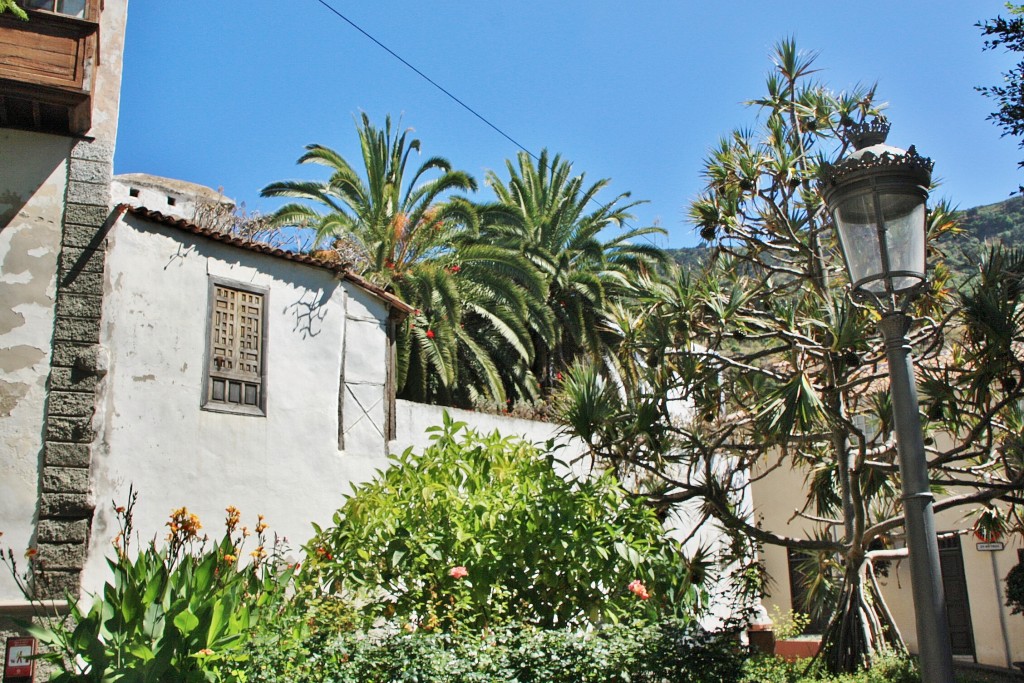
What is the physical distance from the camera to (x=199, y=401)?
1038 cm

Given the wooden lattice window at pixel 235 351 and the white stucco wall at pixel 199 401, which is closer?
the white stucco wall at pixel 199 401

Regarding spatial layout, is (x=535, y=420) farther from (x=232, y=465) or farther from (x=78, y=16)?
(x=78, y=16)

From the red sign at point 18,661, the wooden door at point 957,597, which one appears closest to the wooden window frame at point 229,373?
the red sign at point 18,661

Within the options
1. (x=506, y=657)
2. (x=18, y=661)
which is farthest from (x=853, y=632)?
(x=18, y=661)

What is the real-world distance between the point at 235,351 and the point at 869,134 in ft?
25.1

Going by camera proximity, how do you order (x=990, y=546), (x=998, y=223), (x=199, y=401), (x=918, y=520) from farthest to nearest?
(x=998, y=223), (x=990, y=546), (x=199, y=401), (x=918, y=520)

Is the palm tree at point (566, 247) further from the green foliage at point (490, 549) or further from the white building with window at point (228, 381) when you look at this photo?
the green foliage at point (490, 549)

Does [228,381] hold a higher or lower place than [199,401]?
higher

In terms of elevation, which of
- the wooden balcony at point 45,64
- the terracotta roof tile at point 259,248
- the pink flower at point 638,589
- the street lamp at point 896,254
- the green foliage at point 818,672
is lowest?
the green foliage at point 818,672

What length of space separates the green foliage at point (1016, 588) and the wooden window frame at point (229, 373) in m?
11.9

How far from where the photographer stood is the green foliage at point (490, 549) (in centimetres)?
794

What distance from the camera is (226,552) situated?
8.23 metres

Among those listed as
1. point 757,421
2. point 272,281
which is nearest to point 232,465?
point 272,281

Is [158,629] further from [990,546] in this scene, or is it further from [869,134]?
[990,546]
